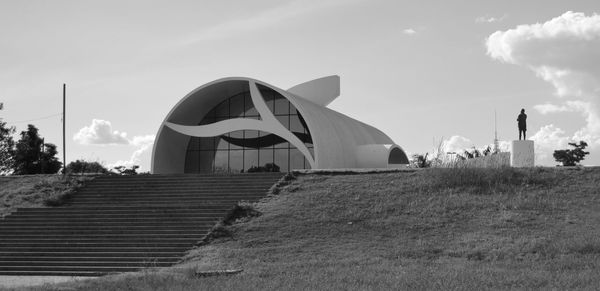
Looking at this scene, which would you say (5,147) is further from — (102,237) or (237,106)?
(102,237)

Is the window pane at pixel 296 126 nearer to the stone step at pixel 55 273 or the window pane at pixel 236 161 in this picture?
the window pane at pixel 236 161

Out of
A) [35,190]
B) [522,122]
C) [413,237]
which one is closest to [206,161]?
[35,190]

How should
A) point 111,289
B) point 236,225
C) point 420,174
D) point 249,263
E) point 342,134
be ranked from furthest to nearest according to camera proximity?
point 342,134
point 420,174
point 236,225
point 249,263
point 111,289

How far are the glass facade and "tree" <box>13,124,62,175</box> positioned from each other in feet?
42.8

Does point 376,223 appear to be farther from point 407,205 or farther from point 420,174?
point 420,174

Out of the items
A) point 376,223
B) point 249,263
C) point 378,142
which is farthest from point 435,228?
point 378,142

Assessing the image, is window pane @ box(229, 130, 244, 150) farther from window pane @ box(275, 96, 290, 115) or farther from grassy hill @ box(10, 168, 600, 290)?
grassy hill @ box(10, 168, 600, 290)

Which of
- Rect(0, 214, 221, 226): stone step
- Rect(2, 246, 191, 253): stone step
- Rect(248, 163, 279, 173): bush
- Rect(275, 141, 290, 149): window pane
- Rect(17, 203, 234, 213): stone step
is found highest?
Rect(275, 141, 290, 149): window pane

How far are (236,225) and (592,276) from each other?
9.07 m

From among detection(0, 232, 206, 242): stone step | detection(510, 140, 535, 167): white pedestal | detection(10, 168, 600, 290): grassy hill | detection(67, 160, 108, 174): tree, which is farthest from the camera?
detection(67, 160, 108, 174): tree

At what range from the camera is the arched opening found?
3681 centimetres

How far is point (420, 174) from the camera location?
20.9 meters

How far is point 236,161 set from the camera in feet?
115

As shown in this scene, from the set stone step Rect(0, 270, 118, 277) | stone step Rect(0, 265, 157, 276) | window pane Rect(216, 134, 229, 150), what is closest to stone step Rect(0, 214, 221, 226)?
stone step Rect(0, 265, 157, 276)
